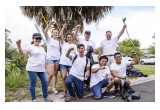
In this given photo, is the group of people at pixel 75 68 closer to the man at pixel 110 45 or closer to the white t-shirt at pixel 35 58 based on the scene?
the white t-shirt at pixel 35 58

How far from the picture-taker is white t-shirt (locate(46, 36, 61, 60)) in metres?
6.65

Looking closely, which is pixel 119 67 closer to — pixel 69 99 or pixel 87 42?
pixel 87 42

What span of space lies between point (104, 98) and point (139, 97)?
80 cm

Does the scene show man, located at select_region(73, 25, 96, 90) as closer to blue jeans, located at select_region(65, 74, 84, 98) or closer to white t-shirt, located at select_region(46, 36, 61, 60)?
blue jeans, located at select_region(65, 74, 84, 98)

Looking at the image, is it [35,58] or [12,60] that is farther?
[12,60]

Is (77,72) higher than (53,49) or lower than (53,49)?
lower

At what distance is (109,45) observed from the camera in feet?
24.1

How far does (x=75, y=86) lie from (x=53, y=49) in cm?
102

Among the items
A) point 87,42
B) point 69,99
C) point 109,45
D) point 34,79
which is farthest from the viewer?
point 109,45

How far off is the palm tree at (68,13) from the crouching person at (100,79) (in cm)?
358

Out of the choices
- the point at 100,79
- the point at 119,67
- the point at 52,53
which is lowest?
the point at 100,79

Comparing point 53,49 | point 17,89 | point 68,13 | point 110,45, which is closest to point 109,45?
point 110,45

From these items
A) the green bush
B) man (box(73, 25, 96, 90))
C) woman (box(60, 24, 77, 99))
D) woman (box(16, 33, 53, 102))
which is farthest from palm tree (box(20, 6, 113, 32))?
woman (box(16, 33, 53, 102))

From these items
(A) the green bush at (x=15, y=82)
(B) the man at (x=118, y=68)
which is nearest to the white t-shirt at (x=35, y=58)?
(A) the green bush at (x=15, y=82)
